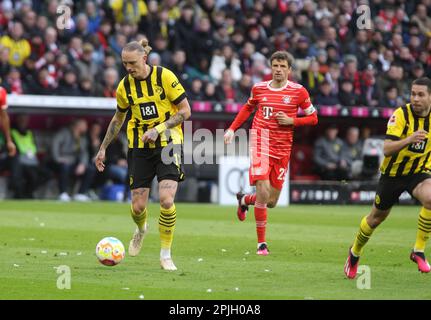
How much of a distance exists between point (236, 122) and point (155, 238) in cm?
235

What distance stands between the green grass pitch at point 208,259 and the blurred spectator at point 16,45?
13.9 ft

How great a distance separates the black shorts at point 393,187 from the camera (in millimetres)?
9914

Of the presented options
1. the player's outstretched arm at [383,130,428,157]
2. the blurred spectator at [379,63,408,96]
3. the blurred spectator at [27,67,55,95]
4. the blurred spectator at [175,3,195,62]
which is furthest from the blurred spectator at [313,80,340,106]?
the player's outstretched arm at [383,130,428,157]

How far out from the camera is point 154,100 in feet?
35.0

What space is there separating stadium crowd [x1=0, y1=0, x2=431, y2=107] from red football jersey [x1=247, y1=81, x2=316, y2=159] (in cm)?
978

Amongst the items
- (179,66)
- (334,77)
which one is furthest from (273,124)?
(334,77)

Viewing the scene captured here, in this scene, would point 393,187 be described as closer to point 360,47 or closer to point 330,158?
point 330,158

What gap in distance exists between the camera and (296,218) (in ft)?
60.5

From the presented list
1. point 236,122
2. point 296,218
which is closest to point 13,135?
point 296,218

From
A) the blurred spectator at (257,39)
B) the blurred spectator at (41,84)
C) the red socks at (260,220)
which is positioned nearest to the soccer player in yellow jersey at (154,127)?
the red socks at (260,220)

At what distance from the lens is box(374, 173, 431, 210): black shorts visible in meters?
9.91

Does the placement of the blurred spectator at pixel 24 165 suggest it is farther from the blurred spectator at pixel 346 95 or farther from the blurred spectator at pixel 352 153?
the blurred spectator at pixel 346 95

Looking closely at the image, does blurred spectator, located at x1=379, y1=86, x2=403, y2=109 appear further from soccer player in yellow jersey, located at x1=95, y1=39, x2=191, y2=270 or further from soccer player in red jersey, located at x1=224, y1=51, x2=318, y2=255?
soccer player in yellow jersey, located at x1=95, y1=39, x2=191, y2=270

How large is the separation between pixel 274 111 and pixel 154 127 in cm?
277
